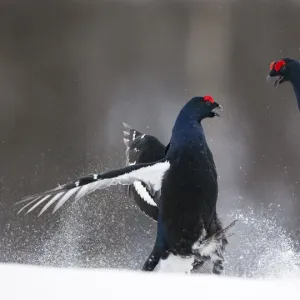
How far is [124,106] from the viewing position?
9.34ft

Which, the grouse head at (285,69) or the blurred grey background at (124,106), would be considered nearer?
the grouse head at (285,69)

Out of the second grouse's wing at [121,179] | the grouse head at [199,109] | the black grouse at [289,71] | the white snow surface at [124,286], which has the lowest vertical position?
the white snow surface at [124,286]

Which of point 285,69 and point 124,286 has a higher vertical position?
point 285,69

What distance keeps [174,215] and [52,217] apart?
716mm

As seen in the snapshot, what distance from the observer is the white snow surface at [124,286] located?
1.62m

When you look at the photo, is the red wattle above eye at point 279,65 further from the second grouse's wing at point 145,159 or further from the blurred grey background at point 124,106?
the second grouse's wing at point 145,159

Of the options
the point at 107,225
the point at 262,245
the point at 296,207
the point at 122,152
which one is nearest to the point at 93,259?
the point at 107,225

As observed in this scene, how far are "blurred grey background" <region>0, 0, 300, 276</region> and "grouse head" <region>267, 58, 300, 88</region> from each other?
37cm

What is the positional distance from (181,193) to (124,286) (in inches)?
20.4

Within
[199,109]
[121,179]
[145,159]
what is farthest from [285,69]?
[121,179]

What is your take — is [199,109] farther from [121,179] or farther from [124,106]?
[124,106]

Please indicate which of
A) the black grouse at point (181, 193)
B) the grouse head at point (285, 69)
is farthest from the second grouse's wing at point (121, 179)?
the grouse head at point (285, 69)

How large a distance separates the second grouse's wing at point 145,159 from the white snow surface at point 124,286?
0.42m

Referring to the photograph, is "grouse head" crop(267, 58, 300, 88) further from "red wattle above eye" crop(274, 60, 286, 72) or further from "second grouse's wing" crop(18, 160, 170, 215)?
"second grouse's wing" crop(18, 160, 170, 215)
